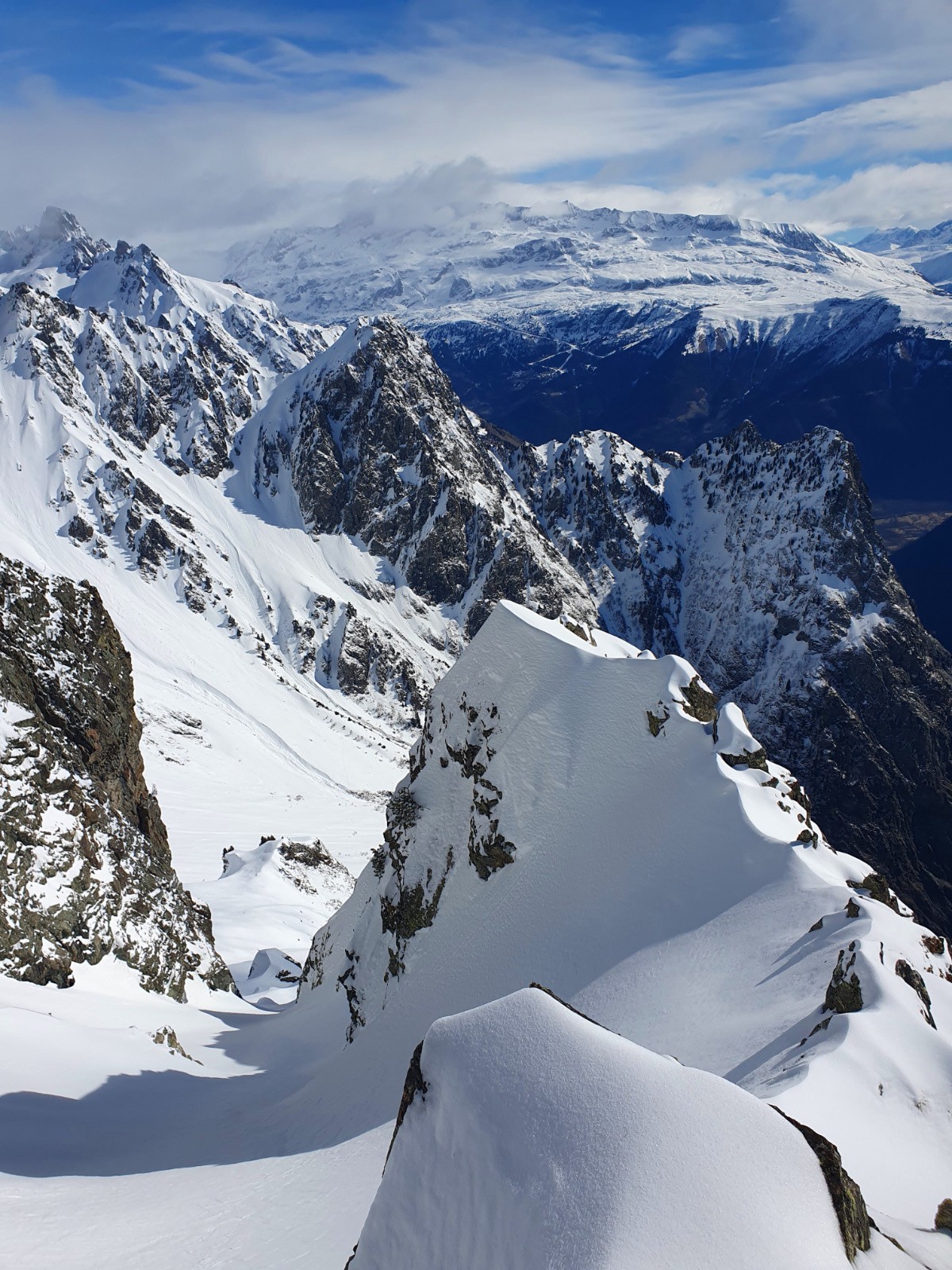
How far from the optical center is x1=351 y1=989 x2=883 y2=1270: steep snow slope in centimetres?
792

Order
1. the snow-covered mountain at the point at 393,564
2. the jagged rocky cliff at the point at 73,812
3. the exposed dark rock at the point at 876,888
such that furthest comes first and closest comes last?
1. the snow-covered mountain at the point at 393,564
2. the jagged rocky cliff at the point at 73,812
3. the exposed dark rock at the point at 876,888

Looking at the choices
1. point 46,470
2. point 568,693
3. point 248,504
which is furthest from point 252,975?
point 248,504

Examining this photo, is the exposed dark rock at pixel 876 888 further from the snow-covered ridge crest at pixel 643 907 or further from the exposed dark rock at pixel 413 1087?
the exposed dark rock at pixel 413 1087

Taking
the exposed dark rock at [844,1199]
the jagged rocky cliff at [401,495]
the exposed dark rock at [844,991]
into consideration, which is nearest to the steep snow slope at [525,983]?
the exposed dark rock at [844,991]

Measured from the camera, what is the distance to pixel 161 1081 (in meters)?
25.0

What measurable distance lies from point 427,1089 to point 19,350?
199767 millimetres

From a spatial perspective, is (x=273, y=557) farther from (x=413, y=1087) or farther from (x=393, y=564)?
(x=413, y=1087)

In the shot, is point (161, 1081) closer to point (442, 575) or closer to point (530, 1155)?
point (530, 1155)

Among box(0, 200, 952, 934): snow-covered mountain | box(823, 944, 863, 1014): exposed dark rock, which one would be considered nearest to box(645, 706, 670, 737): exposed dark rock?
box(823, 944, 863, 1014): exposed dark rock

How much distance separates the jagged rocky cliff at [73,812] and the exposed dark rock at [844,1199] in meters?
26.1

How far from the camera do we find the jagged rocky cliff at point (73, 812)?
28438 millimetres

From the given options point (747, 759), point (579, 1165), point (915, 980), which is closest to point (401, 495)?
point (747, 759)

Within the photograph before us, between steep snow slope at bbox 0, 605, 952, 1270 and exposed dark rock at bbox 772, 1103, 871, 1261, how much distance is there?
0.38m

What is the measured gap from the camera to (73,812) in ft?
104
